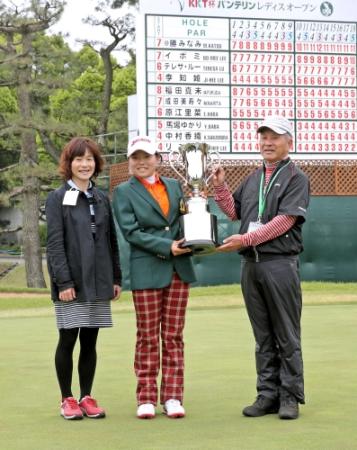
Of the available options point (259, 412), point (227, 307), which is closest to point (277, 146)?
point (259, 412)

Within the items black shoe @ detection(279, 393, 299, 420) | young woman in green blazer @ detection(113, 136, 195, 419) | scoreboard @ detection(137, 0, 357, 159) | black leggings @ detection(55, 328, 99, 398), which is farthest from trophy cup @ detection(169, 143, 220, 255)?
scoreboard @ detection(137, 0, 357, 159)

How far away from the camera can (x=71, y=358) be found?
5.94 metres

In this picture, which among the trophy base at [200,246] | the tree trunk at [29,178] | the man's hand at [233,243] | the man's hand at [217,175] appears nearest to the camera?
the trophy base at [200,246]

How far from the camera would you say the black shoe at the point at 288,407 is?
18.4 ft

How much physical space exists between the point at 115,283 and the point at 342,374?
195 centimetres

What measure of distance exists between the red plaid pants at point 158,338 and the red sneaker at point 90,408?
23 centimetres

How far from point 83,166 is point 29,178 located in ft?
68.8

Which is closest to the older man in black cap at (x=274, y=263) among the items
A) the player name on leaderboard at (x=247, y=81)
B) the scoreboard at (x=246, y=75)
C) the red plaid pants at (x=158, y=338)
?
the red plaid pants at (x=158, y=338)

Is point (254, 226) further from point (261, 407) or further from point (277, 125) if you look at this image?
point (261, 407)

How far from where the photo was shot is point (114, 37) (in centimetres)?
3534

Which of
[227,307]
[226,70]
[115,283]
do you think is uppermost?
[226,70]

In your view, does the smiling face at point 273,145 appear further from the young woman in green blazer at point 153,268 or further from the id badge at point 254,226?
the young woman in green blazer at point 153,268

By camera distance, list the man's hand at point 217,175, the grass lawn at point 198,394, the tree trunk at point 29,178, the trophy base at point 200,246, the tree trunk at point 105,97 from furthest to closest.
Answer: the tree trunk at point 105,97, the tree trunk at point 29,178, the man's hand at point 217,175, the trophy base at point 200,246, the grass lawn at point 198,394

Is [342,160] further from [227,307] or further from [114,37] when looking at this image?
[114,37]
